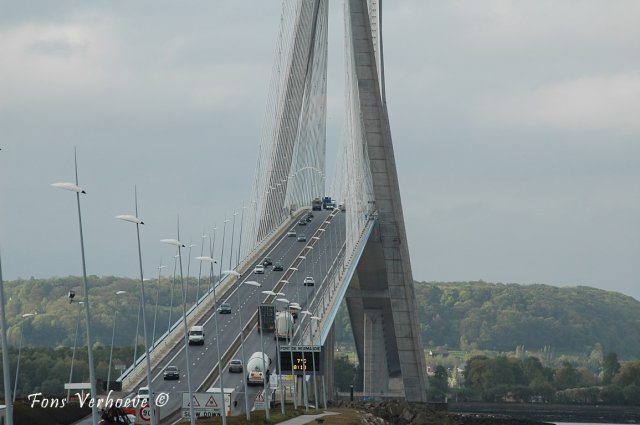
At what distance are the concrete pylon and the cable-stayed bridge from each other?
0.08 m

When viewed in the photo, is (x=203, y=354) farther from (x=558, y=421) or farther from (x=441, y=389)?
(x=441, y=389)

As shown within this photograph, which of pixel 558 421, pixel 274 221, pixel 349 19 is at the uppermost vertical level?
pixel 349 19

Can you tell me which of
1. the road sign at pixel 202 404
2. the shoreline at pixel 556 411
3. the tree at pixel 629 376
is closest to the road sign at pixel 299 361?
the road sign at pixel 202 404

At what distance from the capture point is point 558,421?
152 m

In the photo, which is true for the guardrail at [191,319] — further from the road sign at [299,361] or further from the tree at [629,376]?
the tree at [629,376]

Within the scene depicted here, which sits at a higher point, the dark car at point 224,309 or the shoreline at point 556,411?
the dark car at point 224,309

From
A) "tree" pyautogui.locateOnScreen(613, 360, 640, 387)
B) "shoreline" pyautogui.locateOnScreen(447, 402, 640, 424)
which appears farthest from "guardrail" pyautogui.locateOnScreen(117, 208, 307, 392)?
"tree" pyautogui.locateOnScreen(613, 360, 640, 387)

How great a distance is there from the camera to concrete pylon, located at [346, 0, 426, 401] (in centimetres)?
9469

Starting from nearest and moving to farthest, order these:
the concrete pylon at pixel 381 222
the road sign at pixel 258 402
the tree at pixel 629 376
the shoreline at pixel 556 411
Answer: the road sign at pixel 258 402 → the concrete pylon at pixel 381 222 → the shoreline at pixel 556 411 → the tree at pixel 629 376

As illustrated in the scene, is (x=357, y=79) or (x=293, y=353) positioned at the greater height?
(x=357, y=79)

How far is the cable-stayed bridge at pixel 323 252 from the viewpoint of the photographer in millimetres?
85375

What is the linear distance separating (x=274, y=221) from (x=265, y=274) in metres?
18.7

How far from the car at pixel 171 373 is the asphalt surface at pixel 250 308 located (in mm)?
307

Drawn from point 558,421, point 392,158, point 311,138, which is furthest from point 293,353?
point 558,421
